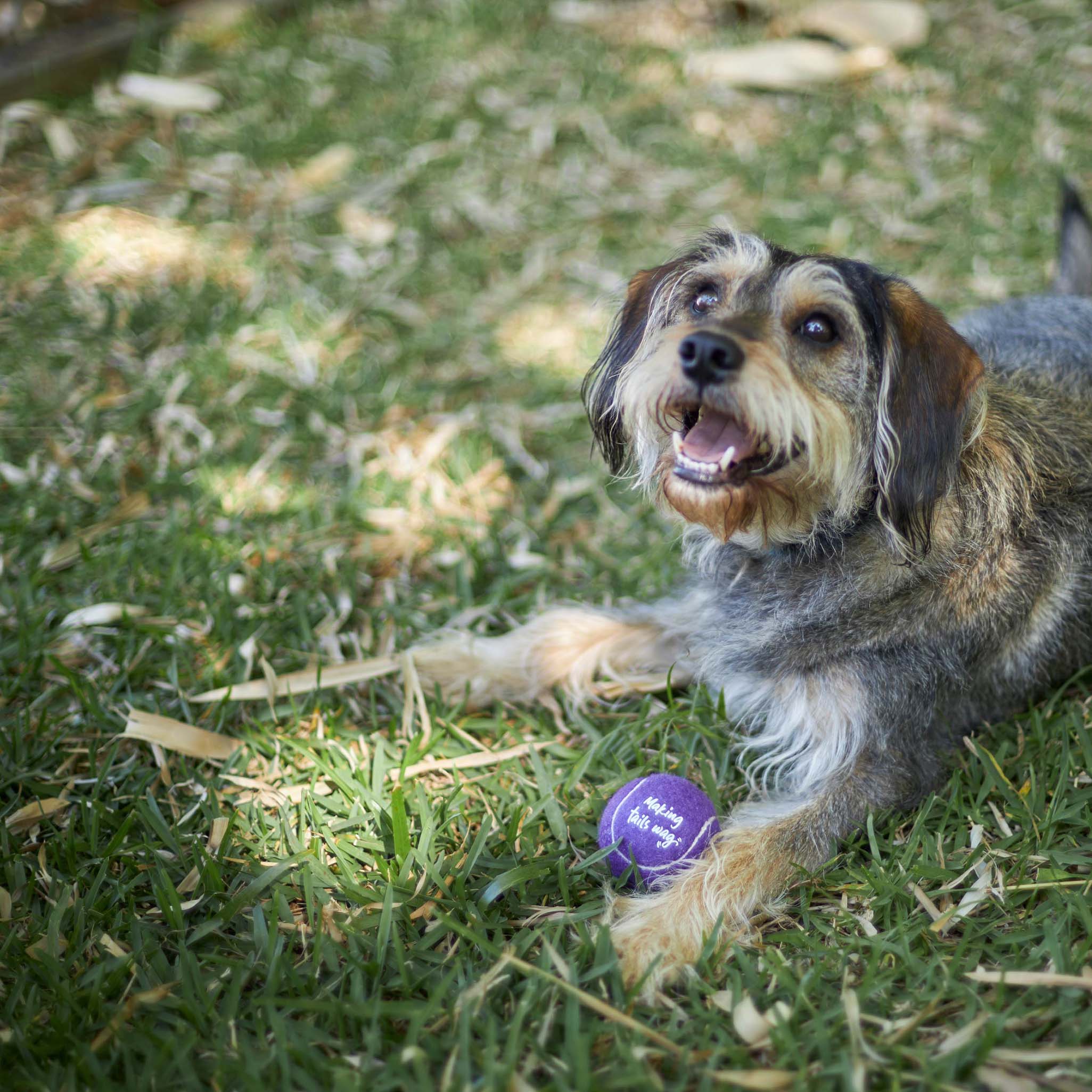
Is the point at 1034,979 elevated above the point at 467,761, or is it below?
above

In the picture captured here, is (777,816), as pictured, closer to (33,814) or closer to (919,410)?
(919,410)

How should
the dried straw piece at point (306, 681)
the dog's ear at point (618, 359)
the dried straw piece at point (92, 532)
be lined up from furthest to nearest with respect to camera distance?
the dried straw piece at point (92, 532) < the dried straw piece at point (306, 681) < the dog's ear at point (618, 359)

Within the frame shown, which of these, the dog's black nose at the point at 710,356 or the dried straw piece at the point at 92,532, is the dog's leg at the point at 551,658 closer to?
the dog's black nose at the point at 710,356

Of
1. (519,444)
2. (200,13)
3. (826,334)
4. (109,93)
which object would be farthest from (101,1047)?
(200,13)

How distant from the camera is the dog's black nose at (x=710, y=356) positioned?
2.50 metres

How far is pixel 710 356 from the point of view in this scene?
8.24 feet

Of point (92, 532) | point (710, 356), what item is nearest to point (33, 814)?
point (92, 532)

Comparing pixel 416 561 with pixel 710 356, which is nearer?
pixel 710 356

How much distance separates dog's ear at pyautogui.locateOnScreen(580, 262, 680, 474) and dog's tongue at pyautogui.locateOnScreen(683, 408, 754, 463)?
337 mm

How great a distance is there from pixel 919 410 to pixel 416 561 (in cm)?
224

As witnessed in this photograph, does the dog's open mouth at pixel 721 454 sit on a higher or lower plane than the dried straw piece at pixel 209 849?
higher

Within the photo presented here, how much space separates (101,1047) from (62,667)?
1.44 metres

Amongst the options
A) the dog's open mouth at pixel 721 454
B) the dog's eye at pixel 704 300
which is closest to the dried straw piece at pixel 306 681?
the dog's open mouth at pixel 721 454

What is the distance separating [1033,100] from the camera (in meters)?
7.04
